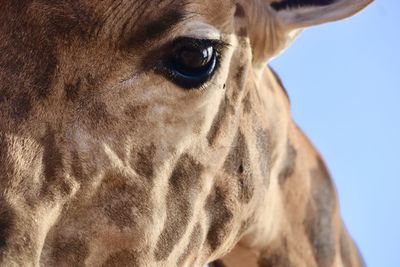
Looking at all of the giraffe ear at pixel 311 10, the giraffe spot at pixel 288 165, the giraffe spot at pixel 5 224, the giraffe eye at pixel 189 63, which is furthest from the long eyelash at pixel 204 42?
the giraffe spot at pixel 288 165

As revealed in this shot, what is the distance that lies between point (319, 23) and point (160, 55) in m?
0.72

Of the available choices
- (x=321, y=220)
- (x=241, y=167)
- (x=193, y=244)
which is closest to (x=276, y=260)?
(x=321, y=220)

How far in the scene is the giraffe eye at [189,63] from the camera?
2.04 metres

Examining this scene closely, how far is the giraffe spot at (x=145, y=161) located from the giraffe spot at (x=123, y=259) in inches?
9.3

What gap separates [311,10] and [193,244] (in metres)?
0.96

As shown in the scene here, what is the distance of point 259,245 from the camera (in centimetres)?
288

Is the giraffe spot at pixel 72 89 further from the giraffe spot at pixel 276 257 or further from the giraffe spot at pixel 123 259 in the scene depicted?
the giraffe spot at pixel 276 257

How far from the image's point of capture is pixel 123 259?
6.57 feet

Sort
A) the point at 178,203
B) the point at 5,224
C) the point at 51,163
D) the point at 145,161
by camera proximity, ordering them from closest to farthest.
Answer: the point at 5,224 < the point at 51,163 < the point at 145,161 < the point at 178,203

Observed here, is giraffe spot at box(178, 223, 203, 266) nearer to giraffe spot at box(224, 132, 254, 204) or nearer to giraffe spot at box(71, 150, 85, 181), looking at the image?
giraffe spot at box(224, 132, 254, 204)

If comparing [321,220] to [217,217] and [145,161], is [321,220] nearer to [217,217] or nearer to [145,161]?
[217,217]

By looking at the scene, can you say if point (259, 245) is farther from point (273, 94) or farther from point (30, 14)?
point (30, 14)

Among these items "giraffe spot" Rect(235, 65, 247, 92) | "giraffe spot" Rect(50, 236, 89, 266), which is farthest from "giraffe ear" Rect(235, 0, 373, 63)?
"giraffe spot" Rect(50, 236, 89, 266)

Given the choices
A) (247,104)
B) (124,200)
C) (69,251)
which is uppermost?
(247,104)
